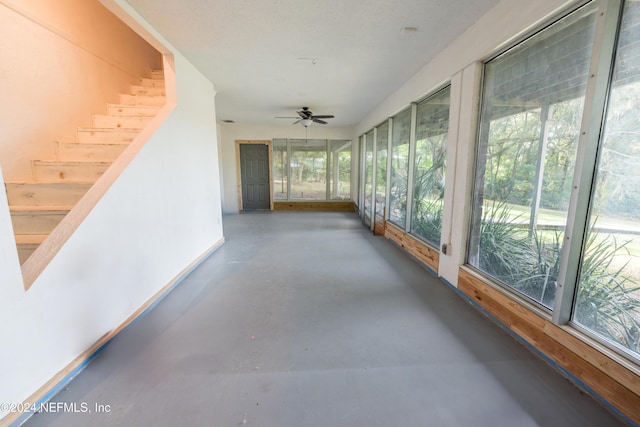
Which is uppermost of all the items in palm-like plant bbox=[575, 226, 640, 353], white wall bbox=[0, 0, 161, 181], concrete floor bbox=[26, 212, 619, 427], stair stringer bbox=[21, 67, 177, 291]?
white wall bbox=[0, 0, 161, 181]

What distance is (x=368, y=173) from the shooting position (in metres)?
6.45

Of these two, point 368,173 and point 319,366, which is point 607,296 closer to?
point 319,366

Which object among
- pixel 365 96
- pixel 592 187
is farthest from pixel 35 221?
pixel 365 96

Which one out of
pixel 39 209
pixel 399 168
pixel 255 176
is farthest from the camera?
pixel 255 176

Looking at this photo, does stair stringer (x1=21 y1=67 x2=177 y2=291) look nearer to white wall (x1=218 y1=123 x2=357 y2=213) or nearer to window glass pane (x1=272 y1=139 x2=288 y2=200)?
white wall (x1=218 y1=123 x2=357 y2=213)

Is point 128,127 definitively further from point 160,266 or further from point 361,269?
point 361,269

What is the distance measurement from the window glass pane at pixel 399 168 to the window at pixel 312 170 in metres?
3.57

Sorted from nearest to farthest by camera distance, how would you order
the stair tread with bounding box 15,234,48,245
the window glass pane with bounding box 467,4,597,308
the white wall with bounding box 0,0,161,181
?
the window glass pane with bounding box 467,4,597,308 < the stair tread with bounding box 15,234,48,245 < the white wall with bounding box 0,0,161,181

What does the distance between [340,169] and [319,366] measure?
7069mm

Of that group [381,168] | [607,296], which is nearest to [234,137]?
[381,168]

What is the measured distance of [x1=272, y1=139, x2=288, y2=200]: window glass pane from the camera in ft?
26.0

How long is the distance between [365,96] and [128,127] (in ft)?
12.4

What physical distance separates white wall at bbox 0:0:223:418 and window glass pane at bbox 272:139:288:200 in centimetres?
417

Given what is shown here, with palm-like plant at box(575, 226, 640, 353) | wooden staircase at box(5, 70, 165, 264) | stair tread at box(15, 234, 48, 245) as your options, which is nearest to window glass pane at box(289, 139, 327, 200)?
wooden staircase at box(5, 70, 165, 264)
